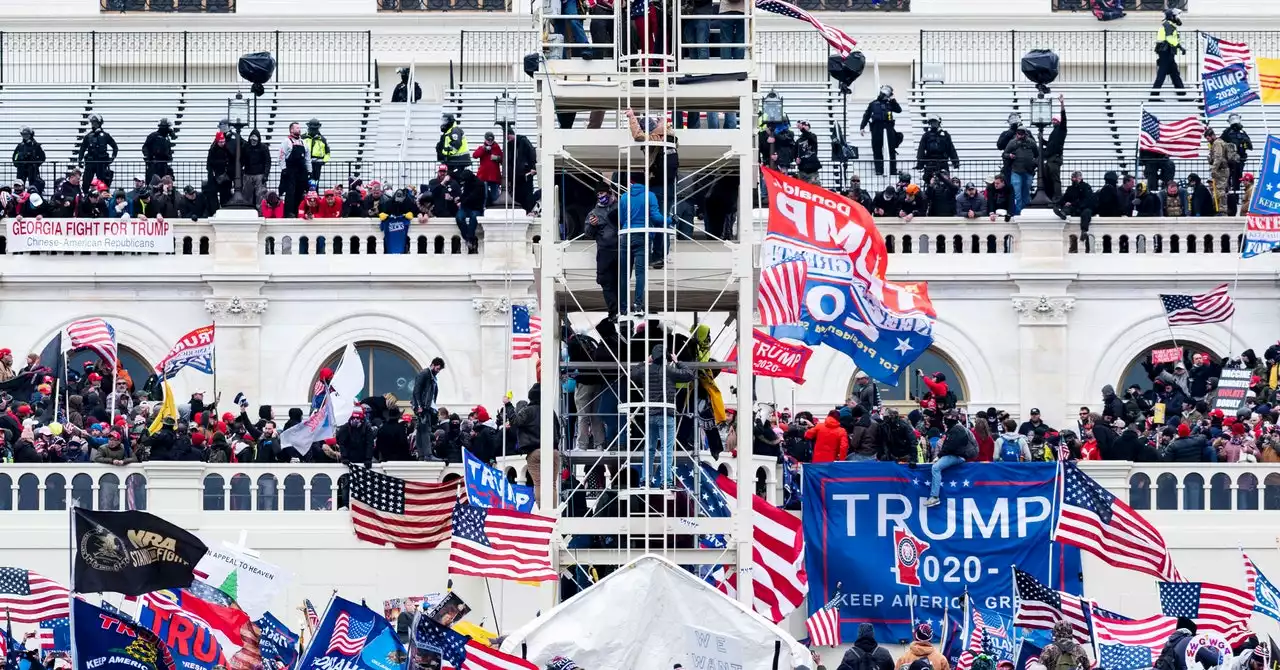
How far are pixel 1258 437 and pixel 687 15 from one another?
11866 millimetres

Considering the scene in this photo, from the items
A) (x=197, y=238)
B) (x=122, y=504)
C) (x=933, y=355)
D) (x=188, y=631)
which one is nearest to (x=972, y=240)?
(x=933, y=355)

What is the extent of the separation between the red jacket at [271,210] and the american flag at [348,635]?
2195cm

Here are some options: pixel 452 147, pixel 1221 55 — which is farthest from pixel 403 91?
pixel 1221 55

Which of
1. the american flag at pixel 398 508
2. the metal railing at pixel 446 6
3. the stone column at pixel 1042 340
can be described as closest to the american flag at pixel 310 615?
the american flag at pixel 398 508

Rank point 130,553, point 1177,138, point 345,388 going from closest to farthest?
point 130,553
point 345,388
point 1177,138

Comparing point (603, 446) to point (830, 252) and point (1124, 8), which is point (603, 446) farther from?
point (1124, 8)

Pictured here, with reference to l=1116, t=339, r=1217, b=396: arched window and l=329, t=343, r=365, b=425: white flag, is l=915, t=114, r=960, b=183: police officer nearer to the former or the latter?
l=1116, t=339, r=1217, b=396: arched window

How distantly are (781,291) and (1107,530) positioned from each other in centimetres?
579

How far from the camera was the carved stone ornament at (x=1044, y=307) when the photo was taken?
5703 centimetres

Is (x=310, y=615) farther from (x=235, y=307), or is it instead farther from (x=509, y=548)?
(x=235, y=307)

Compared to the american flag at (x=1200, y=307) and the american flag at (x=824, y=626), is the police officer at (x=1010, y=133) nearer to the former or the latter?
the american flag at (x=1200, y=307)

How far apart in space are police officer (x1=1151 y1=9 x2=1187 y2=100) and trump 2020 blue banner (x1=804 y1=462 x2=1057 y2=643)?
844 inches

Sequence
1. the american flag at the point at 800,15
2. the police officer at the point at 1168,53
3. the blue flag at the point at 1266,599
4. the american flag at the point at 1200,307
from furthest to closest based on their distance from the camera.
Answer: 1. the police officer at the point at 1168,53
2. the american flag at the point at 1200,307
3. the american flag at the point at 800,15
4. the blue flag at the point at 1266,599

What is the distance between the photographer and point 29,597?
137 feet
